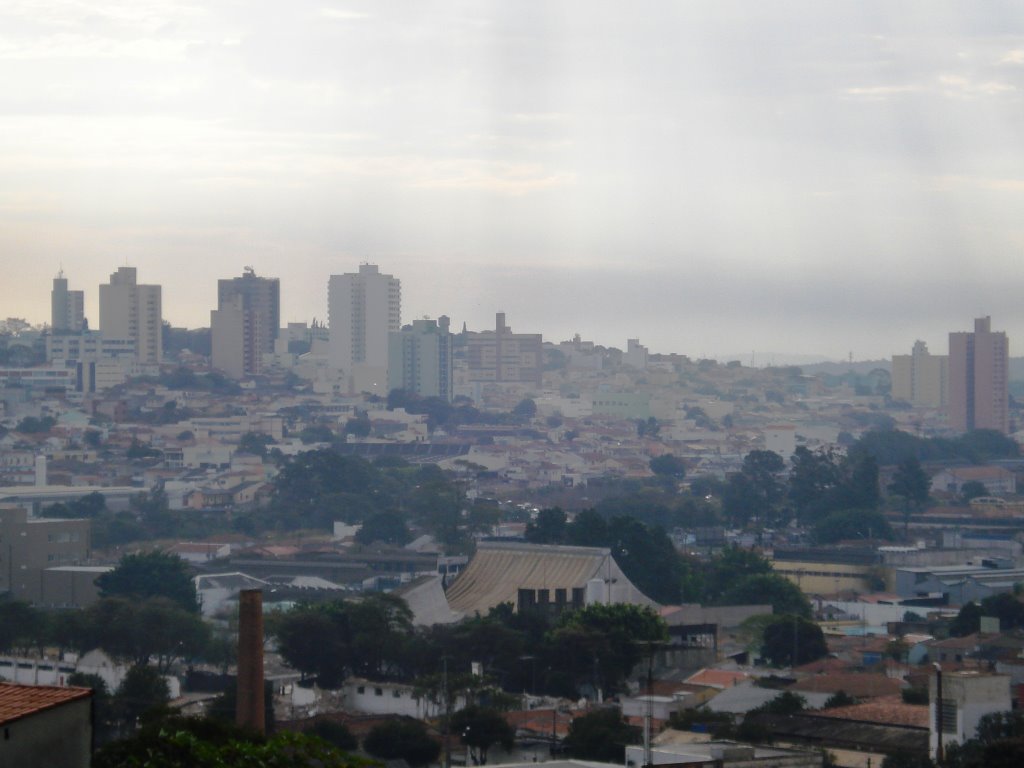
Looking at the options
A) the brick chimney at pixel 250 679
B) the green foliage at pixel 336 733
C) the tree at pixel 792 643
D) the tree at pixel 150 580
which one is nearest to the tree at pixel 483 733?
the green foliage at pixel 336 733

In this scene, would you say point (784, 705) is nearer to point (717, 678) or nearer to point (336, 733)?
point (717, 678)

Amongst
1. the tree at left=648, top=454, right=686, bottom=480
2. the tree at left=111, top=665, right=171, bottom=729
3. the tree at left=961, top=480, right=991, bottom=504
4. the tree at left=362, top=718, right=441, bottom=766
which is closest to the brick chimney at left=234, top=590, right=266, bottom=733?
the tree at left=362, top=718, right=441, bottom=766

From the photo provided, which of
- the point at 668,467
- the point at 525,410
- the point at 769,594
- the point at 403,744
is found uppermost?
the point at 525,410

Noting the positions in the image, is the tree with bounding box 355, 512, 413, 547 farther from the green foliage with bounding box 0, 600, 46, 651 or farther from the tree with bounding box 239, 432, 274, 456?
the tree with bounding box 239, 432, 274, 456

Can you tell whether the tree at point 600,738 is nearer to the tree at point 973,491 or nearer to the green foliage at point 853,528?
the green foliage at point 853,528

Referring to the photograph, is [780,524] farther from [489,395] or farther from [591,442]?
[489,395]

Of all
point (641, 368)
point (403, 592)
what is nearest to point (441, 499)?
point (403, 592)

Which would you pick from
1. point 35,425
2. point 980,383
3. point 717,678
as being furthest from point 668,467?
point 717,678
